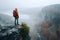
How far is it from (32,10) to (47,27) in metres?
0.44

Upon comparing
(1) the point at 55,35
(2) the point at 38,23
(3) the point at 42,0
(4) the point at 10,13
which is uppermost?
(3) the point at 42,0

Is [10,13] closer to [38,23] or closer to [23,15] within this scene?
[23,15]

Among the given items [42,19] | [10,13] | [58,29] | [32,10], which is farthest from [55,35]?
[10,13]

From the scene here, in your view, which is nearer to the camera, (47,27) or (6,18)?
(6,18)

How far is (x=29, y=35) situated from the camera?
3197 mm

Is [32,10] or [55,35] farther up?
[32,10]

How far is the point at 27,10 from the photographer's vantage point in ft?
10.6

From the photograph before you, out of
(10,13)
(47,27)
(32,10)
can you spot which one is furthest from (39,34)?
(10,13)

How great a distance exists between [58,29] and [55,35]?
13 centimetres

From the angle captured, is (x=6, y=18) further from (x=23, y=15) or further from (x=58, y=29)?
(x=58, y=29)

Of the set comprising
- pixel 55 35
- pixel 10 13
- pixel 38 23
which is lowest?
pixel 55 35

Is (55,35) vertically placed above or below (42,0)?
below

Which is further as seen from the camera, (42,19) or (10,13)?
(42,19)

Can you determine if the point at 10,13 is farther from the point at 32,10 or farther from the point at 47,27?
the point at 47,27
